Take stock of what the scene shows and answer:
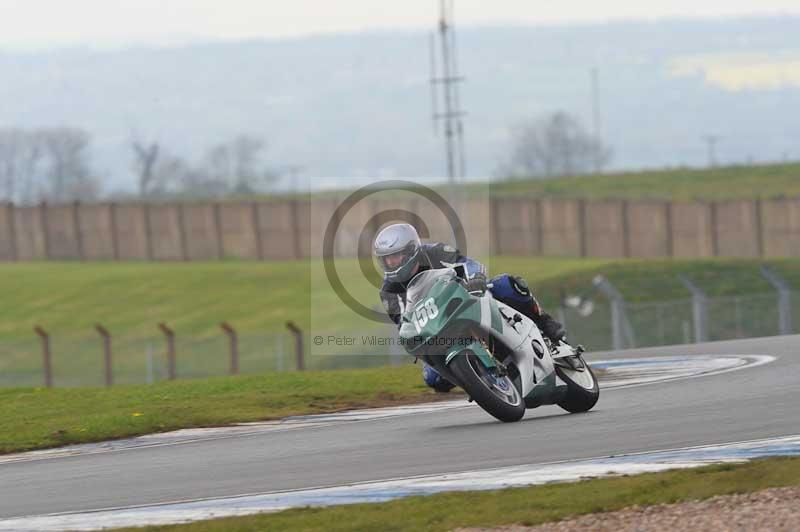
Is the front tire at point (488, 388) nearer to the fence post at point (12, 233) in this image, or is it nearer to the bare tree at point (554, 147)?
the fence post at point (12, 233)

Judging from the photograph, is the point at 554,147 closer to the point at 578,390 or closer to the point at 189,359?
the point at 189,359

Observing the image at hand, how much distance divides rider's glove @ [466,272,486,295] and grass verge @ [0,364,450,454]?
351cm

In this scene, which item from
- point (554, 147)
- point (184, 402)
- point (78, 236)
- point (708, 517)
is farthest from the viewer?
point (554, 147)

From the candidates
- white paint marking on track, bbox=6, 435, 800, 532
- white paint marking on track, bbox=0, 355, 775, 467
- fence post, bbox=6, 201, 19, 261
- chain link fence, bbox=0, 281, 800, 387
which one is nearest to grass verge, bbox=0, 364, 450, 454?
white paint marking on track, bbox=0, 355, 775, 467

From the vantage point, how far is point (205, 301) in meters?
63.0

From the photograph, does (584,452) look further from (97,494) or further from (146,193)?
(146,193)

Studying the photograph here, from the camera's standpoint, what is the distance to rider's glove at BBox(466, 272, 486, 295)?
1180cm

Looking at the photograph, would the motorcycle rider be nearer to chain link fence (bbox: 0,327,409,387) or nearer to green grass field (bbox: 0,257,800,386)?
chain link fence (bbox: 0,327,409,387)

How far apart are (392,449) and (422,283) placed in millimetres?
1348

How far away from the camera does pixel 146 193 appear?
4355 inches

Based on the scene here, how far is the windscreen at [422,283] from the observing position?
461 inches

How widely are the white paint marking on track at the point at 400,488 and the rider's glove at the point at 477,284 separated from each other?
2.01 metres

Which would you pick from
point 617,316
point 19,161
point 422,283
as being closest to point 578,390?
point 422,283

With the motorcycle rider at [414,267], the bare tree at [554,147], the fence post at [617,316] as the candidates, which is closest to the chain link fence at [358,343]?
the fence post at [617,316]
